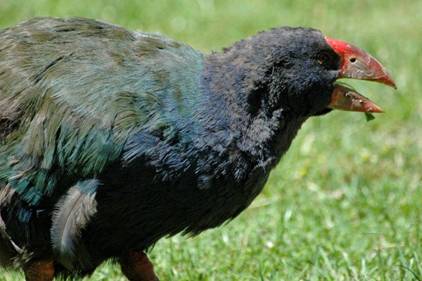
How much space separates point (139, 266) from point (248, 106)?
2.28 ft

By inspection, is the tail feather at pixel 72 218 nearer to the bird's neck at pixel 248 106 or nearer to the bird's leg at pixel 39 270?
the bird's leg at pixel 39 270

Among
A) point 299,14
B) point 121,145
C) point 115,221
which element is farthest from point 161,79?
point 299,14

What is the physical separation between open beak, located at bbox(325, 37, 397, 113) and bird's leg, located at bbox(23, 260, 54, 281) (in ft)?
3.59

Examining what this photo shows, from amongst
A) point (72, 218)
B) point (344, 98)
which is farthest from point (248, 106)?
point (72, 218)

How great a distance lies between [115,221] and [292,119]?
0.68 meters

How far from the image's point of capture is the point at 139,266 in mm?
3686

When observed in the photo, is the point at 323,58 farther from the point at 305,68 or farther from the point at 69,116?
the point at 69,116

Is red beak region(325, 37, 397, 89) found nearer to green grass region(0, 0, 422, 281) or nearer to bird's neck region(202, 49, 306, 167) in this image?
bird's neck region(202, 49, 306, 167)

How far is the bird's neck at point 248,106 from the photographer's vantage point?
3.44m

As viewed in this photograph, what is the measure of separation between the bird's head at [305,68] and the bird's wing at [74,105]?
0.75 ft

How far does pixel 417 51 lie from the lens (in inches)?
267

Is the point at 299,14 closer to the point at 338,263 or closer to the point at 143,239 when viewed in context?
the point at 338,263

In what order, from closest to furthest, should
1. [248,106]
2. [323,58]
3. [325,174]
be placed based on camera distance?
[248,106] < [323,58] < [325,174]

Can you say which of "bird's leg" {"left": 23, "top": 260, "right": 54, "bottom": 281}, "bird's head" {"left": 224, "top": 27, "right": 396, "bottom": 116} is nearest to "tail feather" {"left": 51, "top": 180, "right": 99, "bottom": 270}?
"bird's leg" {"left": 23, "top": 260, "right": 54, "bottom": 281}
